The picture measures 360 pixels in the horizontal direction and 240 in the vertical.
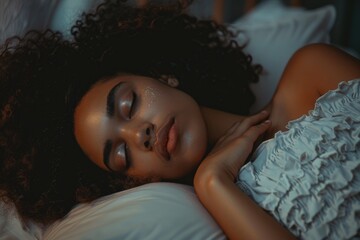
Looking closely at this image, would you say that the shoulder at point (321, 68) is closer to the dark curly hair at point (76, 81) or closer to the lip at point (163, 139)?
the dark curly hair at point (76, 81)

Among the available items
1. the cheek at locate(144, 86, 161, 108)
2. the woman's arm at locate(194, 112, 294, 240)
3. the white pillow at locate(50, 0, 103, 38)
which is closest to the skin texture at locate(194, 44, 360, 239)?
the woman's arm at locate(194, 112, 294, 240)

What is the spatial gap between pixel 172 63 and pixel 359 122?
67 centimetres

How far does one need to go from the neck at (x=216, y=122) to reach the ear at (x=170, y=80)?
0.13m

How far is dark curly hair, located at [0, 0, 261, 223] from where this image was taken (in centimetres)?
126

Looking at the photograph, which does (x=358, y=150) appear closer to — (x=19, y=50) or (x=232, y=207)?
(x=232, y=207)

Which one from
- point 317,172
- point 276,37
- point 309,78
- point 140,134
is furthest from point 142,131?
point 276,37

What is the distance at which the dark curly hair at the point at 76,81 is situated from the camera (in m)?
1.26

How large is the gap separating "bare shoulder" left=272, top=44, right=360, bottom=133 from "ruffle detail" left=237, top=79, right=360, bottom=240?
0.28 ft

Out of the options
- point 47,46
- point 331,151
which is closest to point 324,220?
point 331,151

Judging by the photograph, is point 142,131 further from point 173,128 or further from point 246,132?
point 246,132

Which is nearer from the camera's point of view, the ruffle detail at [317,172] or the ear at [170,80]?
the ruffle detail at [317,172]

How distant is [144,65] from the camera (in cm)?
147

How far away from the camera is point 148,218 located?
101 centimetres

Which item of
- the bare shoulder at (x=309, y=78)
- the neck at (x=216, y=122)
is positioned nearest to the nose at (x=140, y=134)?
the neck at (x=216, y=122)
